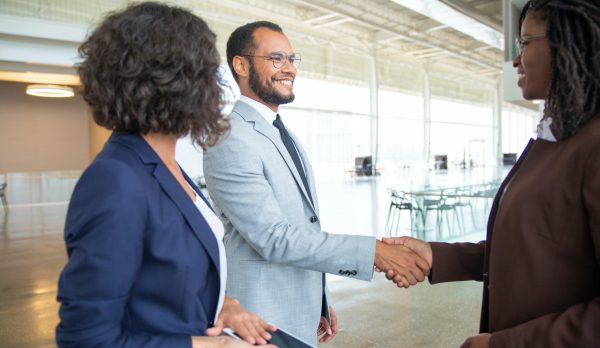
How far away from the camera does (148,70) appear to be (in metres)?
0.91

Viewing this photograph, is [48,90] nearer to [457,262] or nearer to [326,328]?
[326,328]

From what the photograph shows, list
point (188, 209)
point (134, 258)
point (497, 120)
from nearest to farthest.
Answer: point (134, 258) < point (188, 209) < point (497, 120)

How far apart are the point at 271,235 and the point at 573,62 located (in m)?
0.95

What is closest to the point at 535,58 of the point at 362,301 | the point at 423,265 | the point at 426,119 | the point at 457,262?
the point at 457,262

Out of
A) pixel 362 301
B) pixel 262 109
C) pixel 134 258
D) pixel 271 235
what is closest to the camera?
pixel 134 258

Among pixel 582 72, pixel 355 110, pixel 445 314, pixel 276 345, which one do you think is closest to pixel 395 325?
pixel 445 314

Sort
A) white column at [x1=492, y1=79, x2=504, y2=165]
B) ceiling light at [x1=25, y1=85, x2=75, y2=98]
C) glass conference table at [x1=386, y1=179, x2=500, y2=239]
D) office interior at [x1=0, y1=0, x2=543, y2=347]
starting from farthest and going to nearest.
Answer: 1. white column at [x1=492, y1=79, x2=504, y2=165]
2. ceiling light at [x1=25, y1=85, x2=75, y2=98]
3. glass conference table at [x1=386, y1=179, x2=500, y2=239]
4. office interior at [x1=0, y1=0, x2=543, y2=347]

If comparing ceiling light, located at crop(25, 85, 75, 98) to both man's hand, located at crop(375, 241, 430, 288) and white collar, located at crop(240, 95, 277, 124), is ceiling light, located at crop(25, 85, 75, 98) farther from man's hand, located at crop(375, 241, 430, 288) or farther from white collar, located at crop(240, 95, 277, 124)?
man's hand, located at crop(375, 241, 430, 288)

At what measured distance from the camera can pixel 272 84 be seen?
6.16ft

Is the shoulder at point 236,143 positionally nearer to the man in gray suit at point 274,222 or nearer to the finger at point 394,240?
the man in gray suit at point 274,222

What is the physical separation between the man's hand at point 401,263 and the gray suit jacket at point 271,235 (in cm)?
16

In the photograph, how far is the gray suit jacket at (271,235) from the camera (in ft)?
5.07

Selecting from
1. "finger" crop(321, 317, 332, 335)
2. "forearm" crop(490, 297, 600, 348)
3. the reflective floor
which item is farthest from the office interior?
"finger" crop(321, 317, 332, 335)

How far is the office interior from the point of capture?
423 centimetres
